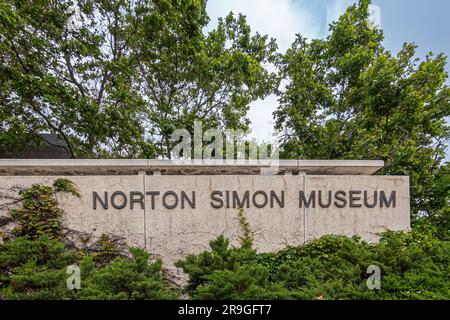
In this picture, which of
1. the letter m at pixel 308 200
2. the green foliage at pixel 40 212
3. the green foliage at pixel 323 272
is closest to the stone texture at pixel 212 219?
the letter m at pixel 308 200

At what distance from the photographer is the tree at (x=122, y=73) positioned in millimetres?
7715

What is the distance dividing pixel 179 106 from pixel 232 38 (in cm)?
370

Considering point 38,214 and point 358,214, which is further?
point 358,214

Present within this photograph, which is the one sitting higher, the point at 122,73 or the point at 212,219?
the point at 122,73

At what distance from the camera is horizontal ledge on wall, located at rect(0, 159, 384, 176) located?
17.3 feet

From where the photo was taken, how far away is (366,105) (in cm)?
930

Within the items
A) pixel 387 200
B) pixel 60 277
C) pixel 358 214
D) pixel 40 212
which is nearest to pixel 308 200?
pixel 358 214

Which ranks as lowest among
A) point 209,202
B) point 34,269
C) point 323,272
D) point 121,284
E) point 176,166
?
point 323,272

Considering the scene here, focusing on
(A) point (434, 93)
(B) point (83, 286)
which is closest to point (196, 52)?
(B) point (83, 286)

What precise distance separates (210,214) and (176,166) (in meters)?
1.44

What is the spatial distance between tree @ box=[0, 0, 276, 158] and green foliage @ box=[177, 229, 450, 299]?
558 centimetres

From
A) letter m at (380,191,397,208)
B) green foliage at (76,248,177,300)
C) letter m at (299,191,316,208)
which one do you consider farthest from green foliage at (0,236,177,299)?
letter m at (380,191,397,208)

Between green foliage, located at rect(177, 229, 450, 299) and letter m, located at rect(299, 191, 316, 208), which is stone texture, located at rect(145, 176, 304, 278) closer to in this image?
letter m, located at rect(299, 191, 316, 208)

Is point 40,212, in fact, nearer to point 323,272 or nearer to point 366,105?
point 323,272
